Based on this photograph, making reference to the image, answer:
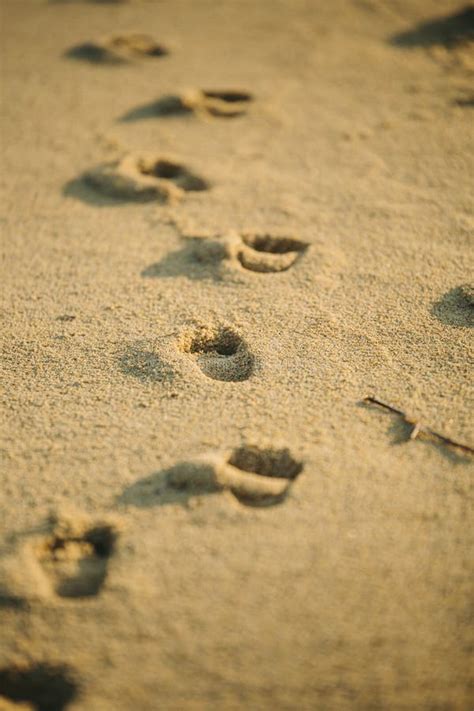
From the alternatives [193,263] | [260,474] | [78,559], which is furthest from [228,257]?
[78,559]

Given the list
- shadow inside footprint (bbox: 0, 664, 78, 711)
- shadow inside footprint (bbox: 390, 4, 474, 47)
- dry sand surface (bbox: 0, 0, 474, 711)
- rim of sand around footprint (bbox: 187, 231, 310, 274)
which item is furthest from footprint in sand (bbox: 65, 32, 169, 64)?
shadow inside footprint (bbox: 0, 664, 78, 711)

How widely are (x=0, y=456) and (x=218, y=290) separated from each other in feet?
2.22

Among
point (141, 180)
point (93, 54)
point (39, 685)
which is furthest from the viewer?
point (93, 54)

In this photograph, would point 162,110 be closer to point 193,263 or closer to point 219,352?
point 193,263

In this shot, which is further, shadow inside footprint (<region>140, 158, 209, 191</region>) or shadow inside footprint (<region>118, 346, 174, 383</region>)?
shadow inside footprint (<region>140, 158, 209, 191</region>)

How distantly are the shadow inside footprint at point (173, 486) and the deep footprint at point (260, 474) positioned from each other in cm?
4

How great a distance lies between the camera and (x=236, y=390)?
1.37 metres

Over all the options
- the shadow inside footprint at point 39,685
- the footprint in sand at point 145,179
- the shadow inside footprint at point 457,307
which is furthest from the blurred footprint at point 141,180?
the shadow inside footprint at point 39,685

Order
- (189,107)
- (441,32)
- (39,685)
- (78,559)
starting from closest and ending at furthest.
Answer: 1. (39,685)
2. (78,559)
3. (189,107)
4. (441,32)

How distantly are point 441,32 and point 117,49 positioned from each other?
1501 millimetres

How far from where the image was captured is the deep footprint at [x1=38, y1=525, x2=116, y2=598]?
107 cm

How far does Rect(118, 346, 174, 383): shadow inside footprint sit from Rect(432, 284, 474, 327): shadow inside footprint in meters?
0.68

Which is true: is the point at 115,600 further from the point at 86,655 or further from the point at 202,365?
the point at 202,365

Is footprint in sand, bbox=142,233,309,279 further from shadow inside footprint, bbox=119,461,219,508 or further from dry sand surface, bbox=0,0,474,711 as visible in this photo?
shadow inside footprint, bbox=119,461,219,508
